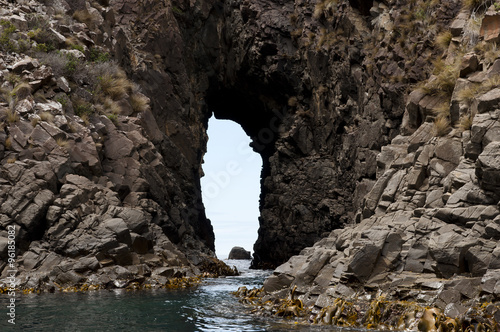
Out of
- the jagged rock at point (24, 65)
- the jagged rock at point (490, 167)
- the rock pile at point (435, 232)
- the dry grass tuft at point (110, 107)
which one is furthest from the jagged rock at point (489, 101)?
the jagged rock at point (24, 65)

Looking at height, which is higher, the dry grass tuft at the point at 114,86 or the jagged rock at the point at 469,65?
the dry grass tuft at the point at 114,86

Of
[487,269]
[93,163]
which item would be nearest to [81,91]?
[93,163]

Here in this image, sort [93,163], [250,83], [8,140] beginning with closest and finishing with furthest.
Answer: [8,140]
[93,163]
[250,83]

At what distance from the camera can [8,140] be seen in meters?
26.4

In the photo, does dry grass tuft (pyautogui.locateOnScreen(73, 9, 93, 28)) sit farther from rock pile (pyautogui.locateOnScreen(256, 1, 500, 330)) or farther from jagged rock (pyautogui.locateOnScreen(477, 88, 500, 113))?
jagged rock (pyautogui.locateOnScreen(477, 88, 500, 113))

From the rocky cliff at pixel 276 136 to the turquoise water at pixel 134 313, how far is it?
8.07 ft

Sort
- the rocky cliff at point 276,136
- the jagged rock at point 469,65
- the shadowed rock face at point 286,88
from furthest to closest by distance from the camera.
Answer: the shadowed rock face at point 286,88 < the jagged rock at point 469,65 < the rocky cliff at point 276,136

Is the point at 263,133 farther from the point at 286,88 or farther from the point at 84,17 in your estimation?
the point at 84,17

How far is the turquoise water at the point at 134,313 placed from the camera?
14.9 meters

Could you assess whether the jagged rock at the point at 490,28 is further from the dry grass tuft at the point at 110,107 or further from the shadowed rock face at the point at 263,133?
the dry grass tuft at the point at 110,107

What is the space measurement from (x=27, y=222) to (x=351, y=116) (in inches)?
1051

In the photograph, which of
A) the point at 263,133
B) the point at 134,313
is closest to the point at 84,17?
the point at 263,133

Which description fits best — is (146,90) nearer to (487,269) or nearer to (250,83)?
(250,83)

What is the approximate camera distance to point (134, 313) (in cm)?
1733
